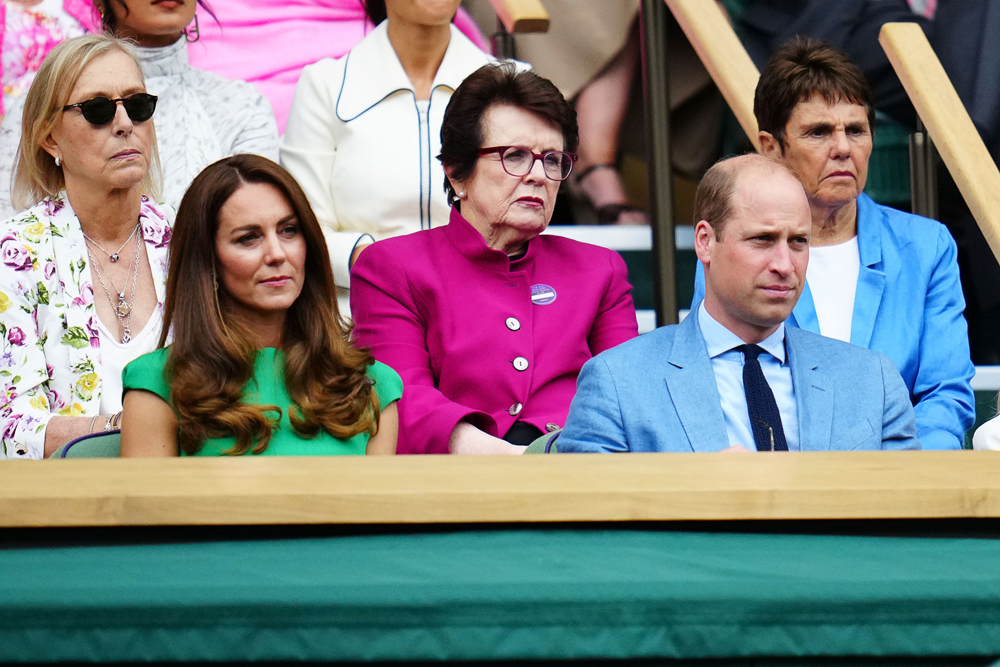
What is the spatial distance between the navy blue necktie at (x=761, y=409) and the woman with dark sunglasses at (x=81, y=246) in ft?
3.14

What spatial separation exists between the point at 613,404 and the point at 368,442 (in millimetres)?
389

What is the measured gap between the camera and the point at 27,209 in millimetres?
2133

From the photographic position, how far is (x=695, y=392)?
1579mm

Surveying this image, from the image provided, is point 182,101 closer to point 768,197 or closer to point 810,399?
point 768,197

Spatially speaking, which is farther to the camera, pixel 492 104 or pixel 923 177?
pixel 923 177

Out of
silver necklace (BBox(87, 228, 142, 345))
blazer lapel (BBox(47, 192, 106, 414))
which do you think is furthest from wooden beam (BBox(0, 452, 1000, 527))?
silver necklace (BBox(87, 228, 142, 345))

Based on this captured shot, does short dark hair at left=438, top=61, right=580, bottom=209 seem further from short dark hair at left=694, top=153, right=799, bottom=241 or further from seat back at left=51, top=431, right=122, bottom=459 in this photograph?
seat back at left=51, top=431, right=122, bottom=459

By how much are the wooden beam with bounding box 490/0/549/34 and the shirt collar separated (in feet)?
3.06

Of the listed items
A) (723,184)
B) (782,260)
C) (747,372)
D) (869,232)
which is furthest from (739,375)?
A: (869,232)

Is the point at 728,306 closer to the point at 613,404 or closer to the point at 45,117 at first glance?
the point at 613,404

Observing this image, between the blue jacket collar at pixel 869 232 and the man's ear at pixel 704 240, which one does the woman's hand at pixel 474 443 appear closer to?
the man's ear at pixel 704 240

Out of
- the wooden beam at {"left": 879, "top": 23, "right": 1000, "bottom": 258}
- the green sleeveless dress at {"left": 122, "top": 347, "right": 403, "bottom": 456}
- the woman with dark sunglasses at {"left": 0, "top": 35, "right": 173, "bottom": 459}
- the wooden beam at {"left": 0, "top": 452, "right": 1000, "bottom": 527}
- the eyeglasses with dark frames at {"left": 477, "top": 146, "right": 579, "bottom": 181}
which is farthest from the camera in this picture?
the wooden beam at {"left": 879, "top": 23, "right": 1000, "bottom": 258}

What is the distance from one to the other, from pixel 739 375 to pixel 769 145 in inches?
27.7

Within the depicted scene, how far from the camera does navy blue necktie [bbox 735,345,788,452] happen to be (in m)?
1.57
